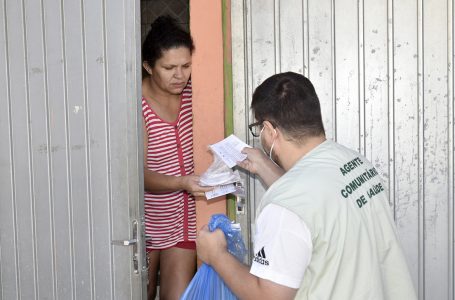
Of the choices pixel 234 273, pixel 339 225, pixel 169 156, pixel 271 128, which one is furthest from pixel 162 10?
pixel 339 225

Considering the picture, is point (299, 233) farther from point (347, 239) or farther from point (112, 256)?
point (112, 256)

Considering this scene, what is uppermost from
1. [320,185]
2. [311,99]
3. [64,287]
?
[311,99]

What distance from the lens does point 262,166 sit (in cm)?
270

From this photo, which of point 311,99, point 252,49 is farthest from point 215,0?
point 311,99

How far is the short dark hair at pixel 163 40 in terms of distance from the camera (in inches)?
A: 122

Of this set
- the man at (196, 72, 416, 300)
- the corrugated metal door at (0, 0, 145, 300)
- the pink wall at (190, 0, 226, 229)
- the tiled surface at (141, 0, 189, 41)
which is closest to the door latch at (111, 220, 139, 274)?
the corrugated metal door at (0, 0, 145, 300)

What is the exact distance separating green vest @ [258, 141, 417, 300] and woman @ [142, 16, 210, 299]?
1115 mm

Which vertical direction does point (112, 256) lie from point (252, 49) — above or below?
below

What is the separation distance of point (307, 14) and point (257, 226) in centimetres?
139

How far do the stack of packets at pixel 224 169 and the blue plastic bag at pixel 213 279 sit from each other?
45 cm

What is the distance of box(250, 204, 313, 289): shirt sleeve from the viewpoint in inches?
72.3

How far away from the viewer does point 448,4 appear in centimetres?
290

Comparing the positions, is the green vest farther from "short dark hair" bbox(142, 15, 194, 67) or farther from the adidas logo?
"short dark hair" bbox(142, 15, 194, 67)

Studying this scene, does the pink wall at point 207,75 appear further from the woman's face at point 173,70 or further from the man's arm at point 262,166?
the man's arm at point 262,166
